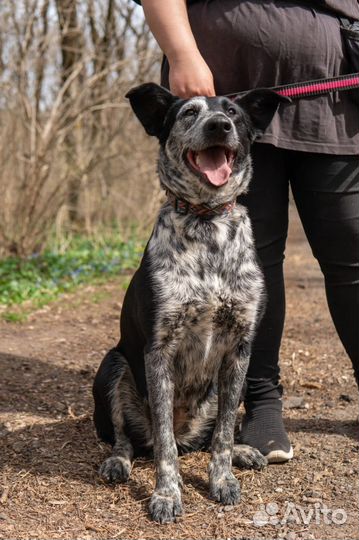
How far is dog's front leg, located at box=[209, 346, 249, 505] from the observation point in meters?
2.76

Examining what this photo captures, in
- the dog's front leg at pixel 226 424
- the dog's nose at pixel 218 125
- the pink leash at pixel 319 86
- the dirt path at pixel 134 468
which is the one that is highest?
the pink leash at pixel 319 86

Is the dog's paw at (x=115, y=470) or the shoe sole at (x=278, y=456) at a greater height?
the dog's paw at (x=115, y=470)

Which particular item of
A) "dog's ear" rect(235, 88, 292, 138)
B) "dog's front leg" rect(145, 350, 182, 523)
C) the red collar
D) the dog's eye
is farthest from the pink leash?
"dog's front leg" rect(145, 350, 182, 523)

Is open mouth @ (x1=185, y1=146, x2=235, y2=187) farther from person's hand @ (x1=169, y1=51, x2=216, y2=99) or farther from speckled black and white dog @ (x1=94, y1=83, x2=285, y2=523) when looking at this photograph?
person's hand @ (x1=169, y1=51, x2=216, y2=99)

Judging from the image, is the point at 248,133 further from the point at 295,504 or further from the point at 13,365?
the point at 13,365

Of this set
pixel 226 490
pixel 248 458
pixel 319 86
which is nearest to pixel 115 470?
pixel 226 490

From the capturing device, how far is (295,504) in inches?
107

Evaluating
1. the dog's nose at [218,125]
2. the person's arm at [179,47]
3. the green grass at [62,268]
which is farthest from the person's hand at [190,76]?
the green grass at [62,268]

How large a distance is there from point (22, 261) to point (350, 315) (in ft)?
16.3

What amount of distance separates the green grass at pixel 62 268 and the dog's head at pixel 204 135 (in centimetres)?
314

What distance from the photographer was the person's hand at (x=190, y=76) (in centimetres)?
270

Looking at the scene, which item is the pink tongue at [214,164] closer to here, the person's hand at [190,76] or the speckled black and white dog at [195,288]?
the speckled black and white dog at [195,288]

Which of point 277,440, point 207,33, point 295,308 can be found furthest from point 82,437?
point 295,308

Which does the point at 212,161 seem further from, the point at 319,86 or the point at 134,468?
the point at 134,468
